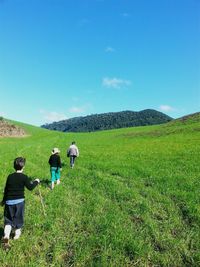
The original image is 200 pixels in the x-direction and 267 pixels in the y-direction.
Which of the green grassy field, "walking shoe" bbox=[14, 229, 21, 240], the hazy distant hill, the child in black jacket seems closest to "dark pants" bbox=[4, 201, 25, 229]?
the child in black jacket

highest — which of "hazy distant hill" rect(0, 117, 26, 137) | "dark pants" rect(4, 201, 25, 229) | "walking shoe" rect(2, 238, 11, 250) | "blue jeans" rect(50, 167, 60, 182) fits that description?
"hazy distant hill" rect(0, 117, 26, 137)

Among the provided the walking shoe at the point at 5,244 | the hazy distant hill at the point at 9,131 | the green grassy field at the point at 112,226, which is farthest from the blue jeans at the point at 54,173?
the hazy distant hill at the point at 9,131

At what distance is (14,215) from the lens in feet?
31.8

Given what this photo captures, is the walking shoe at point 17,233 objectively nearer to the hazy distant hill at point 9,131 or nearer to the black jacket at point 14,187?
the black jacket at point 14,187

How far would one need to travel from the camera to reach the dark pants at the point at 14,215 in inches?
376

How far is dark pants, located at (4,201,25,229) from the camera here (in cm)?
956

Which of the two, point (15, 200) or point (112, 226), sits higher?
point (15, 200)

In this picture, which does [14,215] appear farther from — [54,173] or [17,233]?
[54,173]

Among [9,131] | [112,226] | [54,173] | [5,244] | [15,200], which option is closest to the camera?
[5,244]

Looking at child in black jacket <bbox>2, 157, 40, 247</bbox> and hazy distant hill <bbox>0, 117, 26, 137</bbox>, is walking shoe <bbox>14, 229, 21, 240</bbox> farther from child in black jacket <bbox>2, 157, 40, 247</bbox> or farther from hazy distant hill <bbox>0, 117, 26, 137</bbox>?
hazy distant hill <bbox>0, 117, 26, 137</bbox>

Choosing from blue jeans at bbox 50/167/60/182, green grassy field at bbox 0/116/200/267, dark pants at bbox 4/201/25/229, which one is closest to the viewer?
green grassy field at bbox 0/116/200/267

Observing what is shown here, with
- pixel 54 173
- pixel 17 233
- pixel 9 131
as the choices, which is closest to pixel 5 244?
pixel 17 233

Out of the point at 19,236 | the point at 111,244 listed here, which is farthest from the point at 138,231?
the point at 19,236

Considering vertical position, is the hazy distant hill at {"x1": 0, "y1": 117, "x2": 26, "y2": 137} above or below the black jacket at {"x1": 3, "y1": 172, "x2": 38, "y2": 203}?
above
